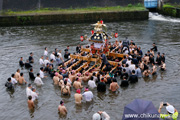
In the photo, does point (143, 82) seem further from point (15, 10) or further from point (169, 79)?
point (15, 10)

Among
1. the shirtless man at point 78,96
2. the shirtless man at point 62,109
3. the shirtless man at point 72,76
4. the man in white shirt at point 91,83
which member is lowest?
the shirtless man at point 62,109

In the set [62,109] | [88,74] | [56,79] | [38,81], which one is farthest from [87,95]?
[38,81]

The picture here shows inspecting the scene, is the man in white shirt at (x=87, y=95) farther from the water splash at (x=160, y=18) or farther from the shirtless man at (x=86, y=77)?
the water splash at (x=160, y=18)

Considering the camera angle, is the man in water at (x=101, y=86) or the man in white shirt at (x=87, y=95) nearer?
the man in white shirt at (x=87, y=95)

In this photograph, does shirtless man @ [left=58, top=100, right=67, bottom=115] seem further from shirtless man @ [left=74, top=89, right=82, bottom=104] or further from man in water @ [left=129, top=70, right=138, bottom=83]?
man in water @ [left=129, top=70, right=138, bottom=83]

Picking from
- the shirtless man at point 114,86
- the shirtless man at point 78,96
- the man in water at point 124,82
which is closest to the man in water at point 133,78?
the man in water at point 124,82

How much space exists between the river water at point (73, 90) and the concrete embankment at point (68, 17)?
1.90 m

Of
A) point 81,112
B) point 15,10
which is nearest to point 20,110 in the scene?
point 81,112

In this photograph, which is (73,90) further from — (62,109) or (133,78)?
(133,78)

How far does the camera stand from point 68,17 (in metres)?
37.0

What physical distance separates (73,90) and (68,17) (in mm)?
24491

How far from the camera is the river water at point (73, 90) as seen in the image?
485 inches

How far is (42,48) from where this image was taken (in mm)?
23812

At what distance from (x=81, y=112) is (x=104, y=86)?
2.58 meters
